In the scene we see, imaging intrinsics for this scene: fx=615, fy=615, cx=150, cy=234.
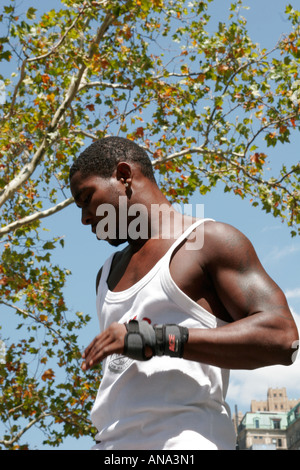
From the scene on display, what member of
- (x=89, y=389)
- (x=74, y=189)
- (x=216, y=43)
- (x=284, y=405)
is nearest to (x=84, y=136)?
(x=216, y=43)

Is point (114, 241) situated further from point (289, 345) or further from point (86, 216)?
point (289, 345)

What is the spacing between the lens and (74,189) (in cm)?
216

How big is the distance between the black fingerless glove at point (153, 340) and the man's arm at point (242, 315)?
0.12 ft

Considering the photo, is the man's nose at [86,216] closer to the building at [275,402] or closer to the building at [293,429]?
the building at [293,429]

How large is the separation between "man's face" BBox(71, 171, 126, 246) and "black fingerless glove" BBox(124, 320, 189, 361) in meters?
0.54

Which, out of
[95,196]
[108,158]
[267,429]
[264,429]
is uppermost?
[264,429]

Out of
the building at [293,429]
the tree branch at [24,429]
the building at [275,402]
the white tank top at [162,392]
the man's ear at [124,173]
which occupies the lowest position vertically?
the white tank top at [162,392]

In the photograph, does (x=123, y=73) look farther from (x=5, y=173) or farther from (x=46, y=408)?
(x=46, y=408)

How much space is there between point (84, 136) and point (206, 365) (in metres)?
9.16

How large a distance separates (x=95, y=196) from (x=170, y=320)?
53 centimetres

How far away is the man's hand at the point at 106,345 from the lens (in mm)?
1594

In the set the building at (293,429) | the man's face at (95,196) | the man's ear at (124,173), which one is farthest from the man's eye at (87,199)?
the building at (293,429)

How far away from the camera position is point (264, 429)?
293 ft

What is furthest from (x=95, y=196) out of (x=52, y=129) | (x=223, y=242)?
(x=52, y=129)
